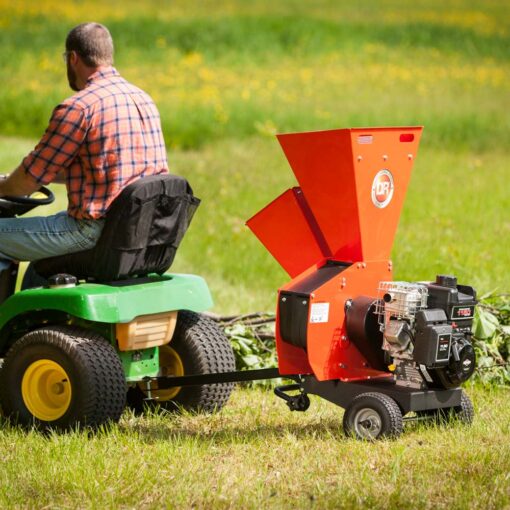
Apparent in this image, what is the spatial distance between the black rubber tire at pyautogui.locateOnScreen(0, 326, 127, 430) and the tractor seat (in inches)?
11.7

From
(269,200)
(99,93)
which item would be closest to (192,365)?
(99,93)

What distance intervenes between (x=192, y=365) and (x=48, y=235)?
0.91 m

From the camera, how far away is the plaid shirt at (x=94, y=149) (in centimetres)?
470

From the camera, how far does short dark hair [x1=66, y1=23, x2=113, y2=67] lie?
4.85m

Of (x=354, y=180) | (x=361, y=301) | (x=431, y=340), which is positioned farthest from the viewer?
(x=361, y=301)

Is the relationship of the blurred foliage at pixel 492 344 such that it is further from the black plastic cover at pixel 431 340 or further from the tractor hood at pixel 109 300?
the tractor hood at pixel 109 300

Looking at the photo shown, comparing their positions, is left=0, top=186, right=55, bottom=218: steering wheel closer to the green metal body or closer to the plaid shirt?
the plaid shirt

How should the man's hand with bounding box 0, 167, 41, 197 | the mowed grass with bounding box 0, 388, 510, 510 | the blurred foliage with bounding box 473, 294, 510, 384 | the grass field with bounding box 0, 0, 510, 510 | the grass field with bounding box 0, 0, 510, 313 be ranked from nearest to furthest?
the mowed grass with bounding box 0, 388, 510, 510 < the grass field with bounding box 0, 0, 510, 510 < the man's hand with bounding box 0, 167, 41, 197 < the blurred foliage with bounding box 473, 294, 510, 384 < the grass field with bounding box 0, 0, 510, 313

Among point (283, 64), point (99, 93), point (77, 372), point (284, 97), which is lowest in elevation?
point (77, 372)

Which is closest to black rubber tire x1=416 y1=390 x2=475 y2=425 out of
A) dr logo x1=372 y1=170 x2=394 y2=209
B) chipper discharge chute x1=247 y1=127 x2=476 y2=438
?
chipper discharge chute x1=247 y1=127 x2=476 y2=438

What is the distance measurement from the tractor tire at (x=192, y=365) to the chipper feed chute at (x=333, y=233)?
59 cm

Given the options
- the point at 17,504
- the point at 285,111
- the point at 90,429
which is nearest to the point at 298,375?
the point at 90,429

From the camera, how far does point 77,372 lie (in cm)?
460

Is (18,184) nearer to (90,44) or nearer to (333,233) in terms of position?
(90,44)
